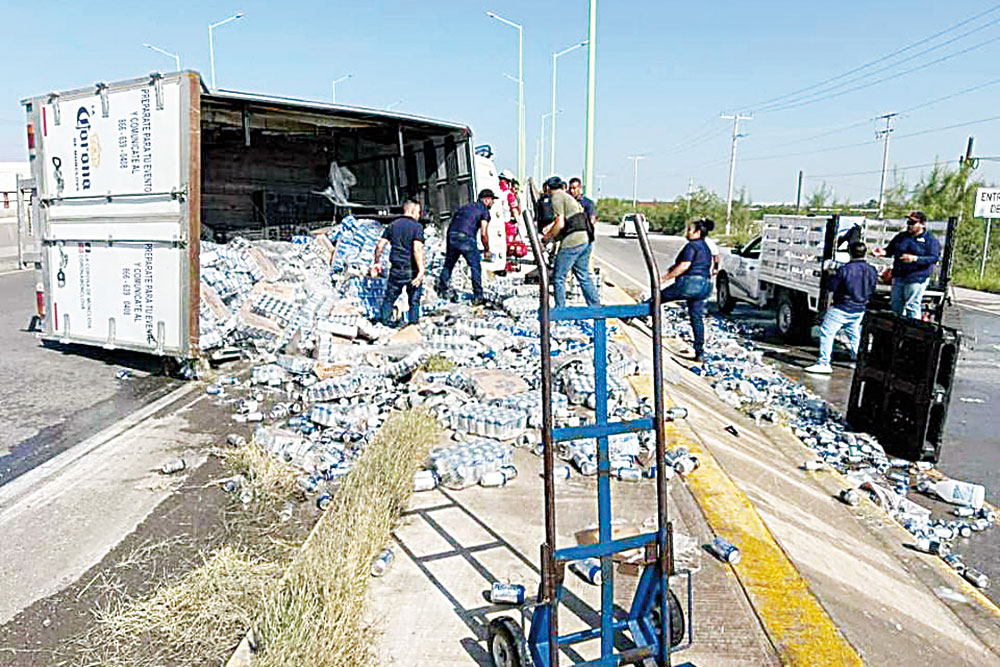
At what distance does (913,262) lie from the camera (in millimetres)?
10211

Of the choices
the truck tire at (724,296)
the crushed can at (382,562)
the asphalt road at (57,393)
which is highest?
the truck tire at (724,296)

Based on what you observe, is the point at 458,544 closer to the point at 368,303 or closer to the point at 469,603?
the point at 469,603

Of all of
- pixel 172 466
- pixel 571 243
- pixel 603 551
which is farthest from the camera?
pixel 571 243

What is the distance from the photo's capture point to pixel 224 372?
8094mm

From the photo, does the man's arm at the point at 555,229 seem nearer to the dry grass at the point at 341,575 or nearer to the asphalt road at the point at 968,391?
the asphalt road at the point at 968,391

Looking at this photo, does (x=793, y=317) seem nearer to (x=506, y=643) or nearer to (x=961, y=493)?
(x=961, y=493)

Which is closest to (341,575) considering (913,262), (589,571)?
(589,571)

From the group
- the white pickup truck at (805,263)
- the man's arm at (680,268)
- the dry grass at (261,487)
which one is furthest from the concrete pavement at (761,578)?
the white pickup truck at (805,263)

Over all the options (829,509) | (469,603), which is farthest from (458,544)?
(829,509)

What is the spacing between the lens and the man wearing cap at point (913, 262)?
10.2m

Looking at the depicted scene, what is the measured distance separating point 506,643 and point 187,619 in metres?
1.54

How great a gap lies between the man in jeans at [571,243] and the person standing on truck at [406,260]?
63.3 inches

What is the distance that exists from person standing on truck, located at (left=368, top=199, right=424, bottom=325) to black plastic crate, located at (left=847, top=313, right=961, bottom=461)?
5.07 m

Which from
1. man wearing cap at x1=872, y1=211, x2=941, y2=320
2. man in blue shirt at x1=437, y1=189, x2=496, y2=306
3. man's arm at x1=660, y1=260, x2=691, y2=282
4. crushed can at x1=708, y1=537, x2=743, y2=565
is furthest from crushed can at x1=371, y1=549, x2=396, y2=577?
man wearing cap at x1=872, y1=211, x2=941, y2=320
